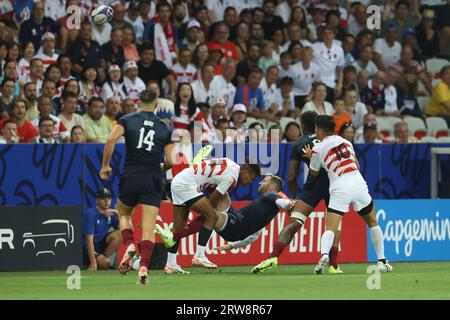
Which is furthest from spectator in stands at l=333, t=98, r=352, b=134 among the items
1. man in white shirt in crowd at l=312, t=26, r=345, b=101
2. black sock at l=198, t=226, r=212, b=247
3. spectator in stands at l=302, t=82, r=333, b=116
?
black sock at l=198, t=226, r=212, b=247

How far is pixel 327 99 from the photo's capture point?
80.8 ft

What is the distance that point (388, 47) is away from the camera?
2688 centimetres

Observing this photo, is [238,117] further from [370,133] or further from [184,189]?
[184,189]

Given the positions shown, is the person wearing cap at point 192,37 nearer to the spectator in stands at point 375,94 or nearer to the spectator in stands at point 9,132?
the spectator in stands at point 375,94

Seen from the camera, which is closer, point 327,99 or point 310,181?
point 310,181

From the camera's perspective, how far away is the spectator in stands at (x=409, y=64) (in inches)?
1049

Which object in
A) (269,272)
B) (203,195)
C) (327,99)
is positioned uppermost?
(327,99)

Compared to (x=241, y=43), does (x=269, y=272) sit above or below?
below

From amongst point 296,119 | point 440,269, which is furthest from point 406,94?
point 440,269

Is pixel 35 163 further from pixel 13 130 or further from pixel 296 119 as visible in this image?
pixel 296 119

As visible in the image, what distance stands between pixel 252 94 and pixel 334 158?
25.6ft

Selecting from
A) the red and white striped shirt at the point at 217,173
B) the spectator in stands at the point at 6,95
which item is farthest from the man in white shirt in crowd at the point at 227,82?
the red and white striped shirt at the point at 217,173
